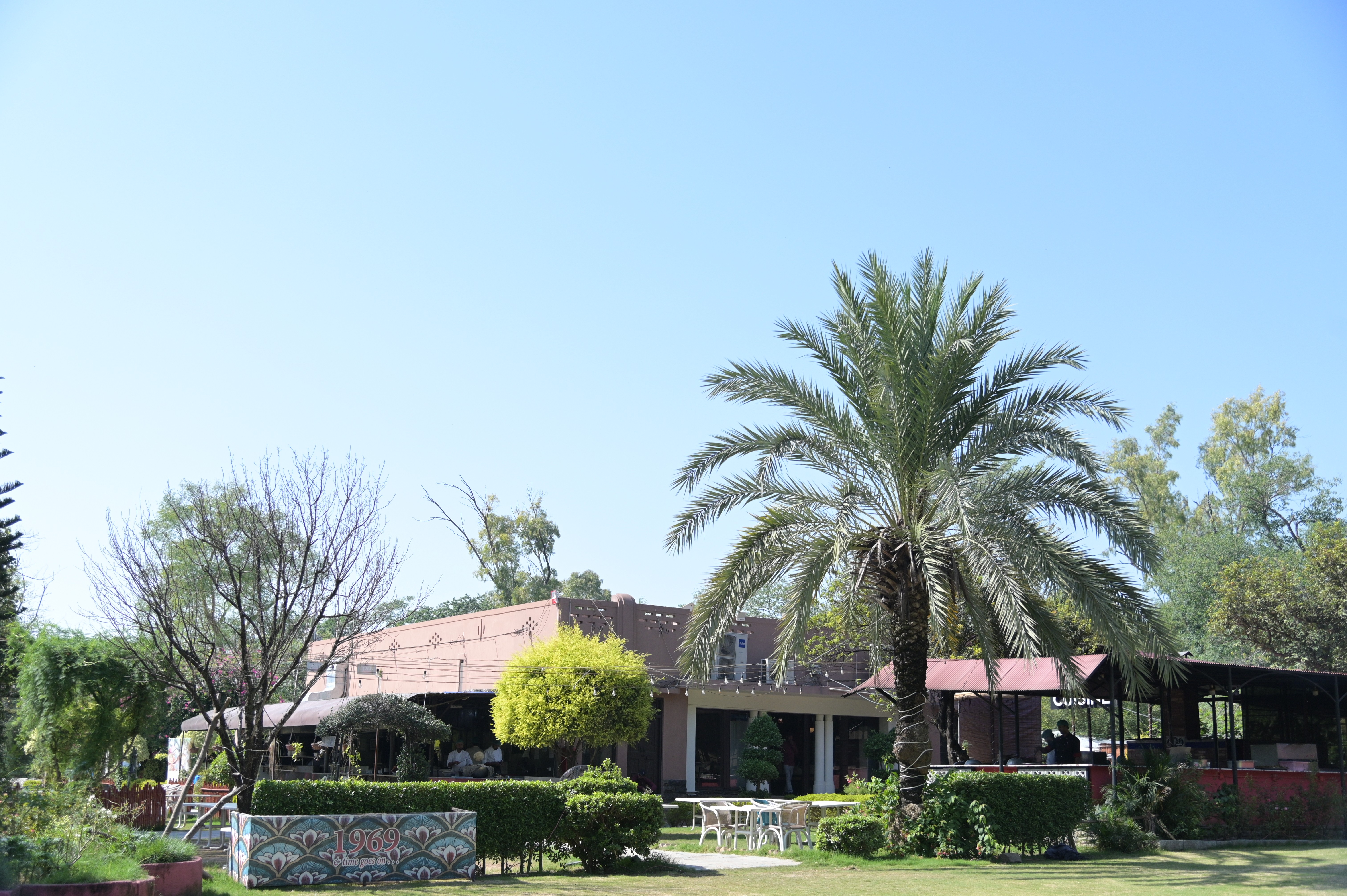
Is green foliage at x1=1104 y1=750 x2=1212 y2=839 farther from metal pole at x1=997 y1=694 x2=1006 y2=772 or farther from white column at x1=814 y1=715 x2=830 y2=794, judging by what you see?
white column at x1=814 y1=715 x2=830 y2=794

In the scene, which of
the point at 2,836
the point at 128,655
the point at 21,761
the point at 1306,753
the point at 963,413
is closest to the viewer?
the point at 2,836

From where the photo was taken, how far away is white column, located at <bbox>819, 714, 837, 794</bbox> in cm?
3203

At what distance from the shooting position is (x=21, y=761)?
120 feet

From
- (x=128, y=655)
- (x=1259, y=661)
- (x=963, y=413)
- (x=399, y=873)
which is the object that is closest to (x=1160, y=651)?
(x=963, y=413)

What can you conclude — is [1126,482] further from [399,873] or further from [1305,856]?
[399,873]

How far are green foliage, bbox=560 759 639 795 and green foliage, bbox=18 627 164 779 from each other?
9678mm

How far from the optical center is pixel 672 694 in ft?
97.9

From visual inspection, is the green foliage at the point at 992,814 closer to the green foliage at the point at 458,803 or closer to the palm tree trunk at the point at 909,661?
the palm tree trunk at the point at 909,661

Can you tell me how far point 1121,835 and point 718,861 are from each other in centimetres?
618

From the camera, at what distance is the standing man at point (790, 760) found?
103 feet

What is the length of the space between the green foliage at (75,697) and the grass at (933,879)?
8.20 m

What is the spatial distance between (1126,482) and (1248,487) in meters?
5.22

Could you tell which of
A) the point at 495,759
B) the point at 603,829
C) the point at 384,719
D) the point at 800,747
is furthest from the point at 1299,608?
the point at 603,829

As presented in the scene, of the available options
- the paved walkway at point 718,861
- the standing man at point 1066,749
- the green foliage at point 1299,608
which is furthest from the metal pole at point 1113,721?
the green foliage at point 1299,608
